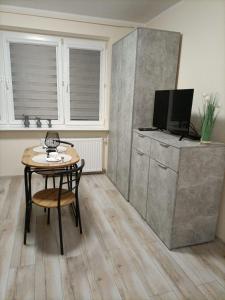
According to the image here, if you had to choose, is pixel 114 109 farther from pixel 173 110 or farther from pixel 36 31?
pixel 36 31

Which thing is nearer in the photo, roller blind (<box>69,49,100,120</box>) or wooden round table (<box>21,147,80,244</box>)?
wooden round table (<box>21,147,80,244</box>)

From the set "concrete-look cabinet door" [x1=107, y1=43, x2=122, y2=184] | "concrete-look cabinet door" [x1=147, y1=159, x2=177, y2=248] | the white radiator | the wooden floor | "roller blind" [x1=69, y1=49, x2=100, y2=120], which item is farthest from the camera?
the white radiator

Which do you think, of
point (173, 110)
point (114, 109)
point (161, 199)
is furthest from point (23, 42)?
point (161, 199)

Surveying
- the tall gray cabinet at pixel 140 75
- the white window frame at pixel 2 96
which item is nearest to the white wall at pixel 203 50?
the tall gray cabinet at pixel 140 75

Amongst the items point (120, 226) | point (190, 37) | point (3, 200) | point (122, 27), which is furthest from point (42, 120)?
point (190, 37)

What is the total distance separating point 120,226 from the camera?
248cm

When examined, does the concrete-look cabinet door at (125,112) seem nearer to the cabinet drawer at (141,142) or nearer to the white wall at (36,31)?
the cabinet drawer at (141,142)

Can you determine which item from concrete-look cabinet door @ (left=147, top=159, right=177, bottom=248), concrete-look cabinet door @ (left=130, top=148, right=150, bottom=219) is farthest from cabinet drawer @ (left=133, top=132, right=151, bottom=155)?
concrete-look cabinet door @ (left=147, top=159, right=177, bottom=248)

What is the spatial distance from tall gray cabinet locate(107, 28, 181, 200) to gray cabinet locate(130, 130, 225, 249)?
62cm

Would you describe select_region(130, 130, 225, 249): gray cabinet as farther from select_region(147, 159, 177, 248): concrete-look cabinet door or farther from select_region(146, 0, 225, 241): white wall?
select_region(146, 0, 225, 241): white wall

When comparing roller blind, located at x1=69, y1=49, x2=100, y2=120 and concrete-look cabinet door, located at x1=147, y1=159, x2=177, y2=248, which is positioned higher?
roller blind, located at x1=69, y1=49, x2=100, y2=120

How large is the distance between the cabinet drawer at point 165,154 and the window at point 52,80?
1.84 meters

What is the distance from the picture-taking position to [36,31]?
11.0 feet

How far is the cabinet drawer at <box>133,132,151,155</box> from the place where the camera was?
2.48 meters
